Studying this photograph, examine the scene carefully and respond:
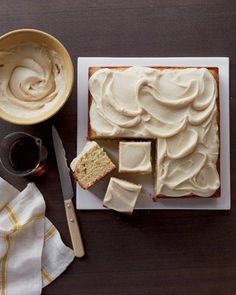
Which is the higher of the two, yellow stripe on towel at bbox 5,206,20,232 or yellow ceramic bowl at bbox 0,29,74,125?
yellow ceramic bowl at bbox 0,29,74,125

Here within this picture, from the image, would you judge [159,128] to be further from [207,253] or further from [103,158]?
[207,253]

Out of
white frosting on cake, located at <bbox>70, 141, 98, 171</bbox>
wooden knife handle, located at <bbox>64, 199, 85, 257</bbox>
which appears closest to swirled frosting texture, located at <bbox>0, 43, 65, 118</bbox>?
white frosting on cake, located at <bbox>70, 141, 98, 171</bbox>

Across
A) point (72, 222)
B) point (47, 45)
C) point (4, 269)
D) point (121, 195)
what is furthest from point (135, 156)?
point (4, 269)

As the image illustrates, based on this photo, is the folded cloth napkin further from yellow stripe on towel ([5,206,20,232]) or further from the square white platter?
the square white platter

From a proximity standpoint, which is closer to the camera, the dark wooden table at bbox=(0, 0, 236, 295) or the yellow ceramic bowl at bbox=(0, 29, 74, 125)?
the yellow ceramic bowl at bbox=(0, 29, 74, 125)

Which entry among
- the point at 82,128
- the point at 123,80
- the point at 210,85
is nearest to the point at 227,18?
the point at 210,85

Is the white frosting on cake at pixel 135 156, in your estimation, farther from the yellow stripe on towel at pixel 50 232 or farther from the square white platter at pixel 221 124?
the yellow stripe on towel at pixel 50 232
